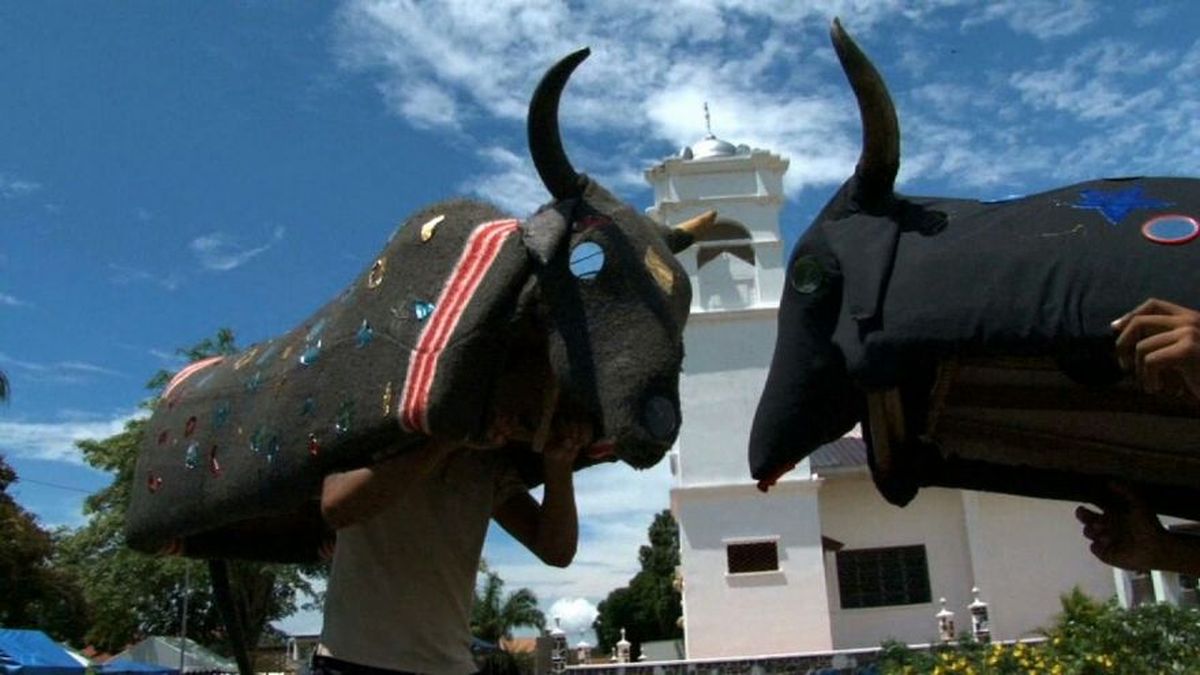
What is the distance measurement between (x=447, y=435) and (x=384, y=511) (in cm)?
38

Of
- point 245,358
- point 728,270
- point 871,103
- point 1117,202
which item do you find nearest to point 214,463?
point 245,358

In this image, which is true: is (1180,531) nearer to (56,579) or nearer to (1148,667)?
(1148,667)

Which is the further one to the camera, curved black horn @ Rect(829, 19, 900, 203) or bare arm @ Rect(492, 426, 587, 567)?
bare arm @ Rect(492, 426, 587, 567)

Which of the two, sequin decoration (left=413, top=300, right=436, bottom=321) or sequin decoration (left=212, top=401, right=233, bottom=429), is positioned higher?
sequin decoration (left=413, top=300, right=436, bottom=321)

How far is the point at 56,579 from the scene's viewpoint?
26.4 m

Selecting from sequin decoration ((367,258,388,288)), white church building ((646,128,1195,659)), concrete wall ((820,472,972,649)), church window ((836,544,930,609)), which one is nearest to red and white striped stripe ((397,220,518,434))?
sequin decoration ((367,258,388,288))

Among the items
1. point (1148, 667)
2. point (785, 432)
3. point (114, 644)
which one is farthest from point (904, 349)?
point (114, 644)

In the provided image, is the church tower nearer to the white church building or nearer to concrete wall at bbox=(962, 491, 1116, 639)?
the white church building

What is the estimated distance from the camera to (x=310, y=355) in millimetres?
3623

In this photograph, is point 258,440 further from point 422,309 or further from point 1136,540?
point 1136,540

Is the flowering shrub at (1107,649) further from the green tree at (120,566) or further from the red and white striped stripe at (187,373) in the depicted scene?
the green tree at (120,566)

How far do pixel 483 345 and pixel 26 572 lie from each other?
87.5 ft

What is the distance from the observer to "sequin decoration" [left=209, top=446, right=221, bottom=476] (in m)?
3.96

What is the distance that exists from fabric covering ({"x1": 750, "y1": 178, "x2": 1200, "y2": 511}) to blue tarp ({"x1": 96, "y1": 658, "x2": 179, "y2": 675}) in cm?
2547
